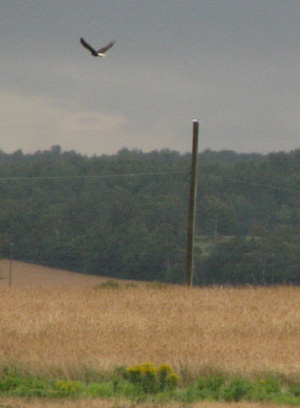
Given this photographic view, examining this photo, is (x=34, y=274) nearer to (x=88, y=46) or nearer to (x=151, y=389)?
(x=88, y=46)

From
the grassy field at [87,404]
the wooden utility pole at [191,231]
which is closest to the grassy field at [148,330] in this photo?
the grassy field at [87,404]

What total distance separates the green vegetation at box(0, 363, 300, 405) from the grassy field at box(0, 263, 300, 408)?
0.31m

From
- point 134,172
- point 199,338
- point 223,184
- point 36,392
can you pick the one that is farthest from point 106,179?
point 36,392

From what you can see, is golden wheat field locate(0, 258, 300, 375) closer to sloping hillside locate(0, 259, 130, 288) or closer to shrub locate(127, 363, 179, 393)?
shrub locate(127, 363, 179, 393)

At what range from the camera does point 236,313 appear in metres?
18.8

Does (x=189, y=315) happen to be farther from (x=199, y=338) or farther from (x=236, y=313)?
(x=199, y=338)

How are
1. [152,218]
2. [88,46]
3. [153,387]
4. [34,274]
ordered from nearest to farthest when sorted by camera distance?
[153,387], [88,46], [34,274], [152,218]

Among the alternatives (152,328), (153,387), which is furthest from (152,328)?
(153,387)

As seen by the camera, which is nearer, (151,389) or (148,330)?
(151,389)

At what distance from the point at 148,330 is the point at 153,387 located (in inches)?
Result: 208

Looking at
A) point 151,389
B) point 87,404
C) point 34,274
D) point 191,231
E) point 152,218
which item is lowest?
point 34,274

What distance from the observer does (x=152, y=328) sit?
52.5 feet

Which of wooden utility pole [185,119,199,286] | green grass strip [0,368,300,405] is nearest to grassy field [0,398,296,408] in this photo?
green grass strip [0,368,300,405]

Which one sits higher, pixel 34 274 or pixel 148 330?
pixel 148 330
